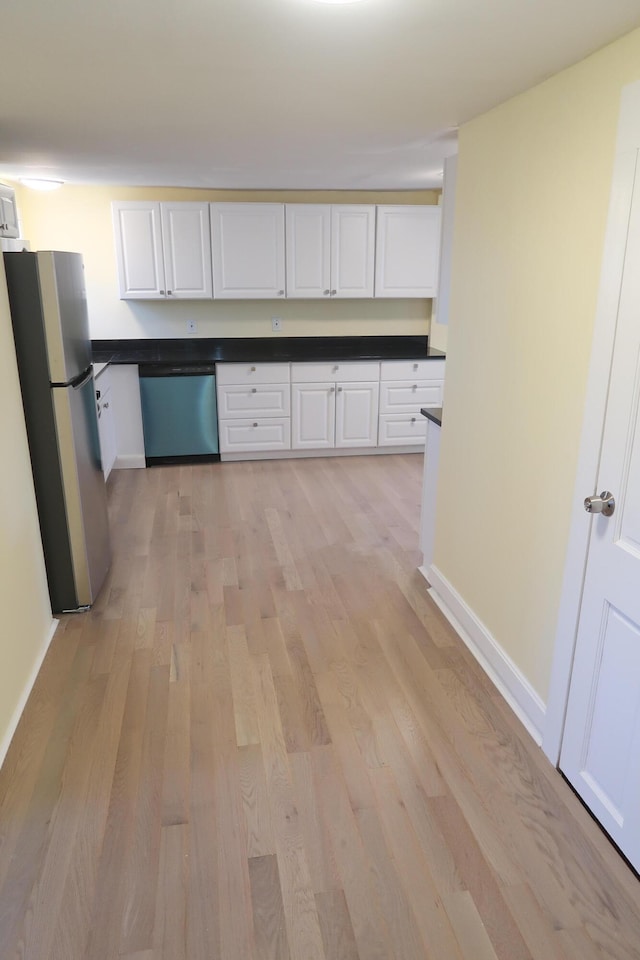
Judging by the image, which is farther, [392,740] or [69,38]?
[392,740]

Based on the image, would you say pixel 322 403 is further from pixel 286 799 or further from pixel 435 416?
pixel 286 799

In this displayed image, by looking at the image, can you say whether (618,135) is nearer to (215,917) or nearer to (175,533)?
(215,917)

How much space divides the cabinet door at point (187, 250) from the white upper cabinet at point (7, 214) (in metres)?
1.36

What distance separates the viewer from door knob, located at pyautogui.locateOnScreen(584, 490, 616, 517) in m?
1.77

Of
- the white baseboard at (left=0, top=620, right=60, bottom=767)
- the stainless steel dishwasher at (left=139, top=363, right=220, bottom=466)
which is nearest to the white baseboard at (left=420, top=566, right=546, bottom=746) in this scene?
the white baseboard at (left=0, top=620, right=60, bottom=767)

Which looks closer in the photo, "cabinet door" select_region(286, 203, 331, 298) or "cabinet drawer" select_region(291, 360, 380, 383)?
"cabinet door" select_region(286, 203, 331, 298)

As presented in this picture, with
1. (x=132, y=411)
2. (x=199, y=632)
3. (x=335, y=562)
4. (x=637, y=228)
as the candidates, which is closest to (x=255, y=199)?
(x=132, y=411)

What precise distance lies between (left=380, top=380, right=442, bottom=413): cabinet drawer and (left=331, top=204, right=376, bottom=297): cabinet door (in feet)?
2.67

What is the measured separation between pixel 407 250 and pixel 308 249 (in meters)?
0.84

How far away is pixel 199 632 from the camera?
9.65 ft

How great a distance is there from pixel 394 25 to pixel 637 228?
76 cm

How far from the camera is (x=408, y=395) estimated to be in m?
5.53

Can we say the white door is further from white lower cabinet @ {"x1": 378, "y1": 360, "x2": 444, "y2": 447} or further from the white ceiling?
white lower cabinet @ {"x1": 378, "y1": 360, "x2": 444, "y2": 447}

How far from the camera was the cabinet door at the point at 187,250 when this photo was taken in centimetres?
499
